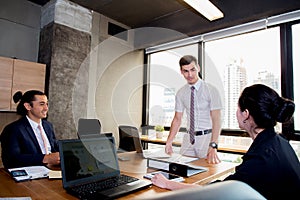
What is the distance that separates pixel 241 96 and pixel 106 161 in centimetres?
79

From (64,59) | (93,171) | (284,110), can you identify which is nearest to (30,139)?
(93,171)

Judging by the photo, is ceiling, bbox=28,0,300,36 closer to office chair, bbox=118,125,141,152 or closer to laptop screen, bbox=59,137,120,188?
office chair, bbox=118,125,141,152

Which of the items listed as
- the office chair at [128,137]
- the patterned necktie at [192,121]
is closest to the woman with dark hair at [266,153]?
the patterned necktie at [192,121]

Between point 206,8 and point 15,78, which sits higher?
point 206,8

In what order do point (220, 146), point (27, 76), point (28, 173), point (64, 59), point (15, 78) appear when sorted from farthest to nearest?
point (64, 59)
point (220, 146)
point (27, 76)
point (15, 78)
point (28, 173)

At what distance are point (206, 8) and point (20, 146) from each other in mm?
1967

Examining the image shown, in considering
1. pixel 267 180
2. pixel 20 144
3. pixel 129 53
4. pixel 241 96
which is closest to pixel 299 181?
pixel 267 180

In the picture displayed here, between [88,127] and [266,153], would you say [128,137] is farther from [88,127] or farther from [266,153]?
[266,153]

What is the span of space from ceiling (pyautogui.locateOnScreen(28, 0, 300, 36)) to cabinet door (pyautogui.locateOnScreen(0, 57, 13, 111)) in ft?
4.15

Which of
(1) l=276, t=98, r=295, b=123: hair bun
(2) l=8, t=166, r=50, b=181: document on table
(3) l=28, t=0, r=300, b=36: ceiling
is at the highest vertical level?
(3) l=28, t=0, r=300, b=36: ceiling

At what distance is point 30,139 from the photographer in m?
1.63

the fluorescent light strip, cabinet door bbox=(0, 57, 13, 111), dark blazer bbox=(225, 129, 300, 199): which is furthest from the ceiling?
dark blazer bbox=(225, 129, 300, 199)

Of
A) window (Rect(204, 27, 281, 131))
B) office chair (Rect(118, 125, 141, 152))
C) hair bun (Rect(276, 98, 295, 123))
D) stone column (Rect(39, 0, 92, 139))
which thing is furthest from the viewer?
stone column (Rect(39, 0, 92, 139))

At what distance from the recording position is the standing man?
191 centimetres
